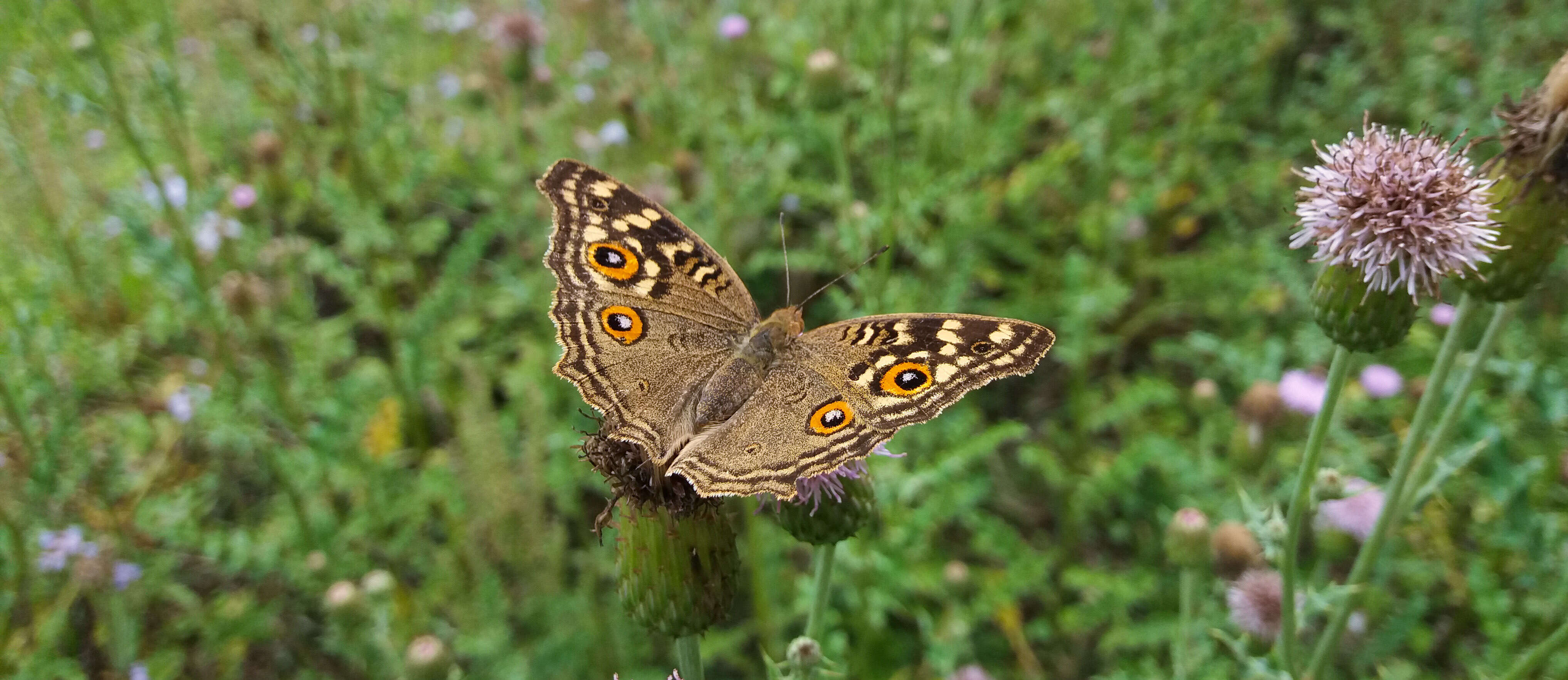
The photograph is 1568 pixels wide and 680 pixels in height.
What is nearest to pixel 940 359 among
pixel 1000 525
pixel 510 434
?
pixel 1000 525

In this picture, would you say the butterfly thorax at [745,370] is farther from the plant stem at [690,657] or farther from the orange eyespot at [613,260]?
the plant stem at [690,657]

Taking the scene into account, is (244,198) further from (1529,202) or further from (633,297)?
(1529,202)

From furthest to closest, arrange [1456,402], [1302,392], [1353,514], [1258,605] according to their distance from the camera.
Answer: [1302,392] < [1353,514] < [1258,605] < [1456,402]

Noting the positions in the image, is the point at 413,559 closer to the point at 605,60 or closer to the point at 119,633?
the point at 119,633

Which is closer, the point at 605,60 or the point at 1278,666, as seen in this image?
the point at 1278,666

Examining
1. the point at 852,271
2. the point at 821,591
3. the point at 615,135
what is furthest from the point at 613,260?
the point at 615,135

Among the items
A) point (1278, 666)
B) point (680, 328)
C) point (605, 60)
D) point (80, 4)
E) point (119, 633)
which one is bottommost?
point (1278, 666)
